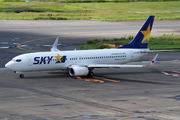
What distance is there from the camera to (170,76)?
167ft

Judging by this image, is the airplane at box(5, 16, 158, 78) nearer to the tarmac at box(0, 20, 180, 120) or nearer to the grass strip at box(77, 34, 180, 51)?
Result: the tarmac at box(0, 20, 180, 120)

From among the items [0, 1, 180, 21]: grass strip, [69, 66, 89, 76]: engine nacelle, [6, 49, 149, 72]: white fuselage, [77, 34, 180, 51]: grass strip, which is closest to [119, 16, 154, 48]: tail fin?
[6, 49, 149, 72]: white fuselage

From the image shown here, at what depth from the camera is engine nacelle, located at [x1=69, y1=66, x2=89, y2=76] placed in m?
47.1

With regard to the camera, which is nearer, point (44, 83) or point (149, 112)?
point (149, 112)

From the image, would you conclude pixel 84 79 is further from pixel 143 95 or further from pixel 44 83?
pixel 143 95

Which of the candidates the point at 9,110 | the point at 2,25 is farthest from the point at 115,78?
the point at 2,25

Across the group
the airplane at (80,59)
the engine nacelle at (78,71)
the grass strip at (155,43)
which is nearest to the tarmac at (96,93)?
the engine nacelle at (78,71)

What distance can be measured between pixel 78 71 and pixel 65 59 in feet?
9.84

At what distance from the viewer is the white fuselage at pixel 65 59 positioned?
4666 centimetres

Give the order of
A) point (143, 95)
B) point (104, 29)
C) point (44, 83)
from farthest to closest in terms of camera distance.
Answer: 1. point (104, 29)
2. point (44, 83)
3. point (143, 95)

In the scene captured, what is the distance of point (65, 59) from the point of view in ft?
159

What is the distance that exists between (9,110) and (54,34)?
6707 cm

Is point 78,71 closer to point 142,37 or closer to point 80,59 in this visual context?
point 80,59

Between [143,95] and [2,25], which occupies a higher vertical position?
[2,25]
